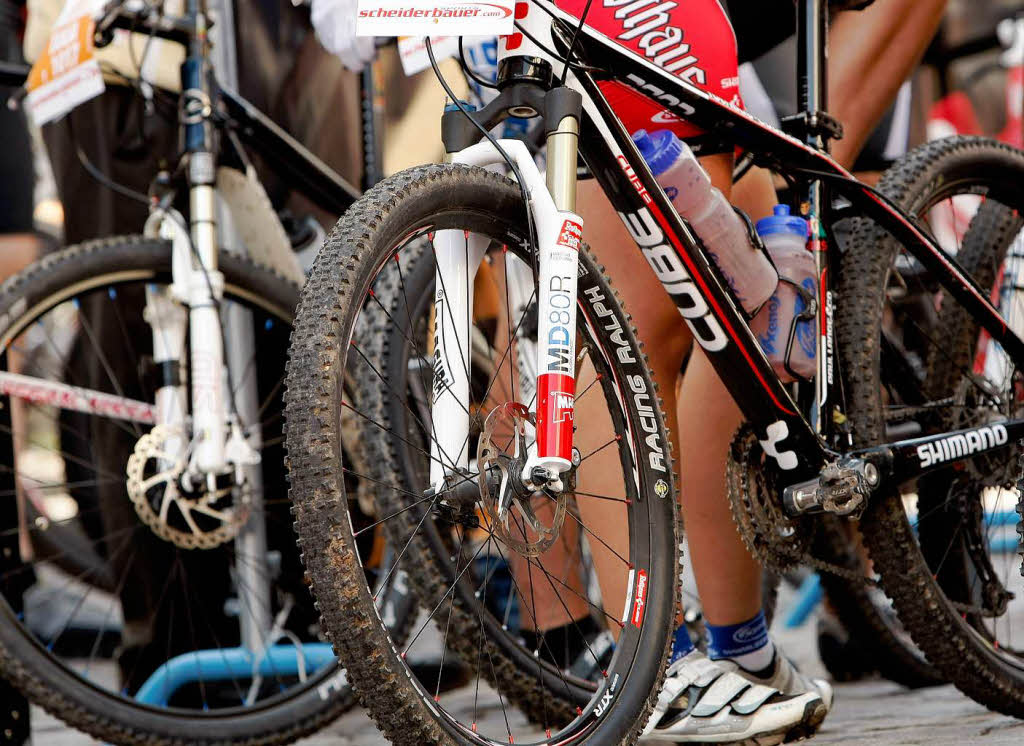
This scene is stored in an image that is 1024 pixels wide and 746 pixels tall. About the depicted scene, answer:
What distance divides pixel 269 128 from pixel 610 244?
102cm

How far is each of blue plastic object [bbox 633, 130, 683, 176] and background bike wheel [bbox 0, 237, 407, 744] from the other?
998mm

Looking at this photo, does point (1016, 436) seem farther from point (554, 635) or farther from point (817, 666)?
point (817, 666)

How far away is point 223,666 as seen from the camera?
2359 mm

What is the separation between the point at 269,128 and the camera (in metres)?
2.53

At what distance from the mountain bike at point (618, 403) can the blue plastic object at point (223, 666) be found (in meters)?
0.42

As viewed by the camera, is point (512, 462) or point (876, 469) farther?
point (876, 469)

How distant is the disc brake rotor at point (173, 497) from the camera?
2141 mm

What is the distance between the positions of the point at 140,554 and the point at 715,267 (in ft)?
5.19

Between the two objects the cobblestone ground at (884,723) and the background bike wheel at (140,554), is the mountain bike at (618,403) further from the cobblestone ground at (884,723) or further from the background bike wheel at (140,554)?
the background bike wheel at (140,554)

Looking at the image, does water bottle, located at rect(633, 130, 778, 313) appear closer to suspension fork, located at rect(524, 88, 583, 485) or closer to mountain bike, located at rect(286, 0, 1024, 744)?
mountain bike, located at rect(286, 0, 1024, 744)

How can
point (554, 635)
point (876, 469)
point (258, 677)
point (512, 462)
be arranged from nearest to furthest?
point (512, 462) → point (876, 469) → point (554, 635) → point (258, 677)

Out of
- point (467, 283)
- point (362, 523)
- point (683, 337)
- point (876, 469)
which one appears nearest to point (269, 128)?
point (362, 523)

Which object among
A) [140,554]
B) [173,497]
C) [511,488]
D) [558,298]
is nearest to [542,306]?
[558,298]

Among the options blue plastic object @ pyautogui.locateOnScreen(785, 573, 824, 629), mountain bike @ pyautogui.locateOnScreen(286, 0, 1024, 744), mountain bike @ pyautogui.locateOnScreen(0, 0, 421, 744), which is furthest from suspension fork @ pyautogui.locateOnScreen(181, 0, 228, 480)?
blue plastic object @ pyautogui.locateOnScreen(785, 573, 824, 629)
